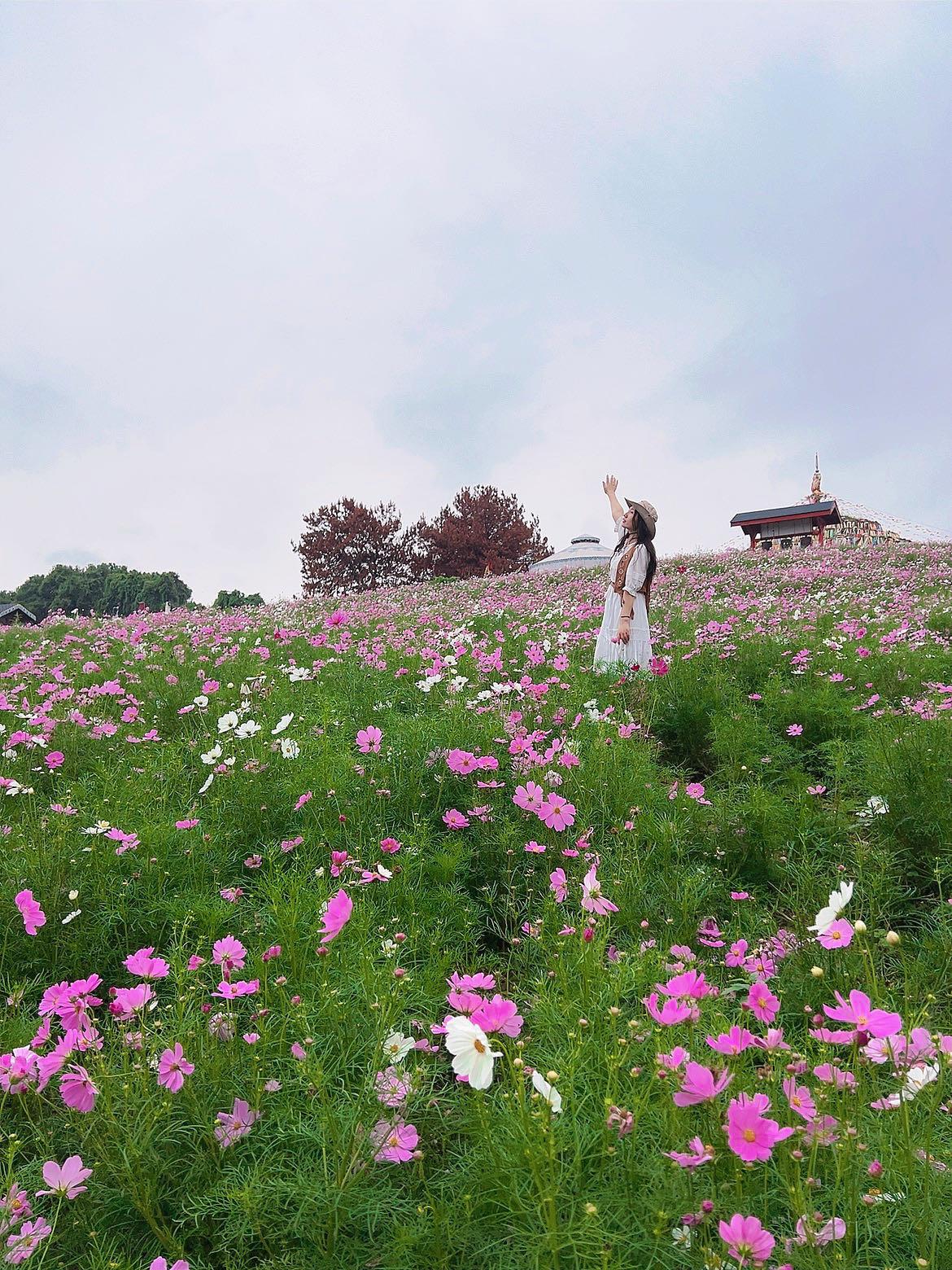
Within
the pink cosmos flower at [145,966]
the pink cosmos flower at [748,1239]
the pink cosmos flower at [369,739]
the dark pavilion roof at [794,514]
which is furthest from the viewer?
the dark pavilion roof at [794,514]

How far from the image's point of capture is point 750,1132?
105 centimetres

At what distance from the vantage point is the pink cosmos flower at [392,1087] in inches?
54.3

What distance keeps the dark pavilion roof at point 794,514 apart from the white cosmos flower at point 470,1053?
2650cm

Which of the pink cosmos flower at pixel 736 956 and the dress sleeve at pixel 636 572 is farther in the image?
the dress sleeve at pixel 636 572

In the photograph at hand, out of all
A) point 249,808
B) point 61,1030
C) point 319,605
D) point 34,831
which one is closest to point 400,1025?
point 61,1030

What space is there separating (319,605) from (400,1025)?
37.9 feet

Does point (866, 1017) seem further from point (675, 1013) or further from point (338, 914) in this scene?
point (338, 914)

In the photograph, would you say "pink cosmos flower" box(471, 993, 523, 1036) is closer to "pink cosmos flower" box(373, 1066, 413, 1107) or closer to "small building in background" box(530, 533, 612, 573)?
"pink cosmos flower" box(373, 1066, 413, 1107)

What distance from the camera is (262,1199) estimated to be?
137cm

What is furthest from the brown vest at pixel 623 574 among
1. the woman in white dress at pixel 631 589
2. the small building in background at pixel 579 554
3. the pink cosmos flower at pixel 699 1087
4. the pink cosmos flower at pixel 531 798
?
the small building in background at pixel 579 554

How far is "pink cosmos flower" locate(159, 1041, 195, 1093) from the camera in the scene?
4.72 ft

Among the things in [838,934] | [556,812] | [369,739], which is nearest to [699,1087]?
[838,934]

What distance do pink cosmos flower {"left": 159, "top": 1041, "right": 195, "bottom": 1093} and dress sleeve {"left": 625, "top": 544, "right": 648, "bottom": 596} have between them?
4910mm

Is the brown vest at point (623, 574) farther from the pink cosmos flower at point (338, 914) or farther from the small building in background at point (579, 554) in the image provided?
the small building in background at point (579, 554)
